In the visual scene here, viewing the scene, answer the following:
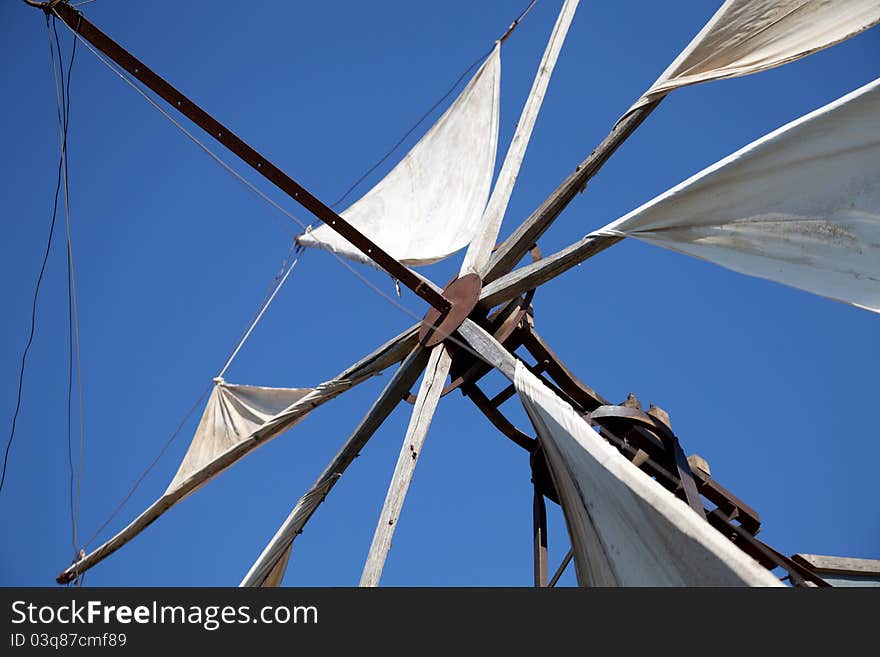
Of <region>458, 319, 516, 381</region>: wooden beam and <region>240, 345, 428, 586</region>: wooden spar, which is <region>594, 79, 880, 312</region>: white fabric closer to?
<region>458, 319, 516, 381</region>: wooden beam

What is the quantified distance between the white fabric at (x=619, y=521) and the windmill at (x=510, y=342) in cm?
37

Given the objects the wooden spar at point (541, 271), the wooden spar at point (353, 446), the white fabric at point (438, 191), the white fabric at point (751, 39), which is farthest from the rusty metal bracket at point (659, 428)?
the white fabric at point (751, 39)

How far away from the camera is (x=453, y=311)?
794cm

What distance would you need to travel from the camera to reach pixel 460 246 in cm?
884

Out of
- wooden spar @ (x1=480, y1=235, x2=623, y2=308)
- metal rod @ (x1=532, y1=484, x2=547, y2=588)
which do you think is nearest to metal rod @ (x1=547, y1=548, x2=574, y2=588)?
metal rod @ (x1=532, y1=484, x2=547, y2=588)

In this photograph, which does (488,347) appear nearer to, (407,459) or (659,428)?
(407,459)

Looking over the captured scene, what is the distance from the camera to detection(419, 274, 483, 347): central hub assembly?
7.87 m

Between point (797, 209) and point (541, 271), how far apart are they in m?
1.71

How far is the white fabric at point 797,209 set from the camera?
22.6 feet

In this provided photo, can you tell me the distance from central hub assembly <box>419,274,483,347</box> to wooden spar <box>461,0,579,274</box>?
4.9 inches

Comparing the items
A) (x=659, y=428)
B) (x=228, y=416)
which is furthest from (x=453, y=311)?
(x=228, y=416)

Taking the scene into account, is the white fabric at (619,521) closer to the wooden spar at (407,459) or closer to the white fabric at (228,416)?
the wooden spar at (407,459)
